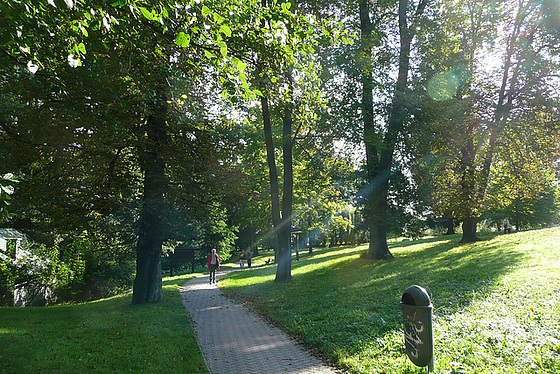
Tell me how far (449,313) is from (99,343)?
750 centimetres

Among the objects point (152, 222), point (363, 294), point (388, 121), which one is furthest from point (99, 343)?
point (388, 121)

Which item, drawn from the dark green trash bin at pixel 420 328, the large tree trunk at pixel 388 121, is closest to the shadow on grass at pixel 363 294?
the dark green trash bin at pixel 420 328

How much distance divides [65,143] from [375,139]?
12743 millimetres

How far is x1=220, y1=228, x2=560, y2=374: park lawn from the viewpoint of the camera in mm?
5535

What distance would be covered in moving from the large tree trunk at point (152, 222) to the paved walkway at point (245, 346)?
7.00ft

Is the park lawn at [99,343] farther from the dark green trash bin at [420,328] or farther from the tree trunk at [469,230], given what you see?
the tree trunk at [469,230]

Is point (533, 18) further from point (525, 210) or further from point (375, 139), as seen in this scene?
point (525, 210)

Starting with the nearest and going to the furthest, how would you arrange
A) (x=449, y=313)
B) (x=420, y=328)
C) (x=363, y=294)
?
1. (x=420, y=328)
2. (x=449, y=313)
3. (x=363, y=294)

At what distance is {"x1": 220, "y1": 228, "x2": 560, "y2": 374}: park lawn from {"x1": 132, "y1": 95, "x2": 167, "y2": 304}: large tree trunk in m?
3.80

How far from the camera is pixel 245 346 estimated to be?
744cm

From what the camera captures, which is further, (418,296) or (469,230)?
(469,230)

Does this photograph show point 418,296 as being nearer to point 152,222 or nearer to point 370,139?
point 152,222

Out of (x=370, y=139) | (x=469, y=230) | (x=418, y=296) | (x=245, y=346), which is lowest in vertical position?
(x=245, y=346)

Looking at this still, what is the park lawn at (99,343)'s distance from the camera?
231 inches
